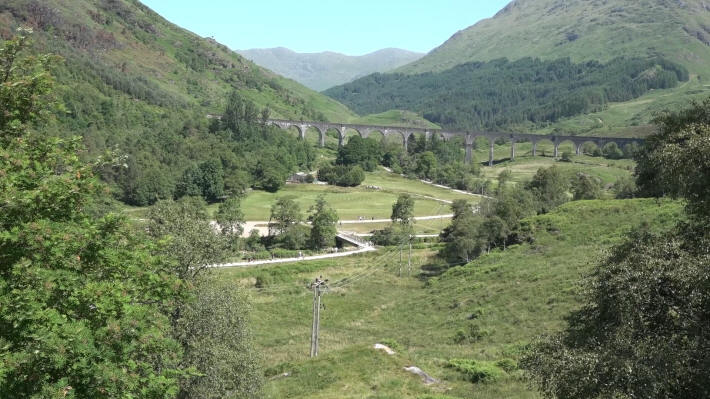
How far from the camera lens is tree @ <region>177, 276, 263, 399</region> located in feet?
64.9

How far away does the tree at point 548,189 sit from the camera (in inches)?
2840

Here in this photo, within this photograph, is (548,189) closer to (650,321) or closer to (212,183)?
(212,183)

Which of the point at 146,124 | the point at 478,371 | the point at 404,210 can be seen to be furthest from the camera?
the point at 146,124

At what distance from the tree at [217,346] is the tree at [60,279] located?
24.3 ft

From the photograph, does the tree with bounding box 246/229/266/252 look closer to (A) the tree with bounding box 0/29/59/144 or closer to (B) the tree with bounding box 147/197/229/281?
(B) the tree with bounding box 147/197/229/281

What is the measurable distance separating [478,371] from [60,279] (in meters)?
18.9

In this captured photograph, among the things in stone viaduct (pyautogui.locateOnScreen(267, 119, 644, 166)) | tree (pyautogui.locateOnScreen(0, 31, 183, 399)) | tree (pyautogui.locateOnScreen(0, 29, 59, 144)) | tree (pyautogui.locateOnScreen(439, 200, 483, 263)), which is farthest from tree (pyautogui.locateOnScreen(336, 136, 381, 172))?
tree (pyautogui.locateOnScreen(0, 31, 183, 399))

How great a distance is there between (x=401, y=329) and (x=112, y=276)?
29692 mm

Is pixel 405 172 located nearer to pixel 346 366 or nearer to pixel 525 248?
pixel 525 248

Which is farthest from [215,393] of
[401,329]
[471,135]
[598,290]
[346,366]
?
[471,135]

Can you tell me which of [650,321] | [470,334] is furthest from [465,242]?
[650,321]

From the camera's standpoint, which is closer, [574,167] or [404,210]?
[404,210]

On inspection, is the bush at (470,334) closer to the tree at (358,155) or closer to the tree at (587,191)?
the tree at (587,191)

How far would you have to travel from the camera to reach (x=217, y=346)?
20328 millimetres
